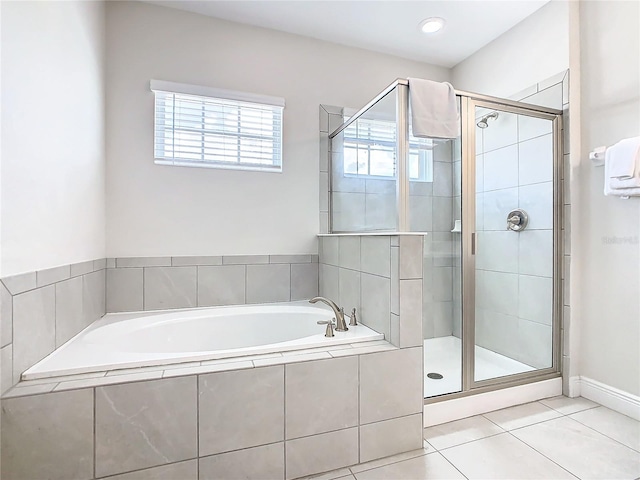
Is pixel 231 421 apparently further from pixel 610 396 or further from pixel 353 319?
pixel 610 396

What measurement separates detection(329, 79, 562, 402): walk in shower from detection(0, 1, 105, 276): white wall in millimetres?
1556

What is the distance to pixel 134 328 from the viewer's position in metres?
1.92

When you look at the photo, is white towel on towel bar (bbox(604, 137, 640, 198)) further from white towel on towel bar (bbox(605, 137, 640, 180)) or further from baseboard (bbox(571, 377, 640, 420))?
baseboard (bbox(571, 377, 640, 420))

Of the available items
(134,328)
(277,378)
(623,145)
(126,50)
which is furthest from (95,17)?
(623,145)

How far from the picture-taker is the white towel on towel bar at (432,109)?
5.75 feet

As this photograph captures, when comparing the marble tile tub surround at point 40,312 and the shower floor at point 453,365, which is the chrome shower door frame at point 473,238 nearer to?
the shower floor at point 453,365

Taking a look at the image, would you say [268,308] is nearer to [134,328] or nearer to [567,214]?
[134,328]

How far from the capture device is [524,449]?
158 centimetres

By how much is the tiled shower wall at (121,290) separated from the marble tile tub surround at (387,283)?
63cm

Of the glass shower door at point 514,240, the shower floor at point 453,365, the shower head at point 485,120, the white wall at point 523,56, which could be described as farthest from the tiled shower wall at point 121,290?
the white wall at point 523,56

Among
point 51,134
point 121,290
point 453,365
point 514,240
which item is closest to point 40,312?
point 51,134

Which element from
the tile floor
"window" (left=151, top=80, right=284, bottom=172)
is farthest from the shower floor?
"window" (left=151, top=80, right=284, bottom=172)

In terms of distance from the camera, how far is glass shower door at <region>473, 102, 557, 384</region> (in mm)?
2127

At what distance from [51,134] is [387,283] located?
5.38ft
